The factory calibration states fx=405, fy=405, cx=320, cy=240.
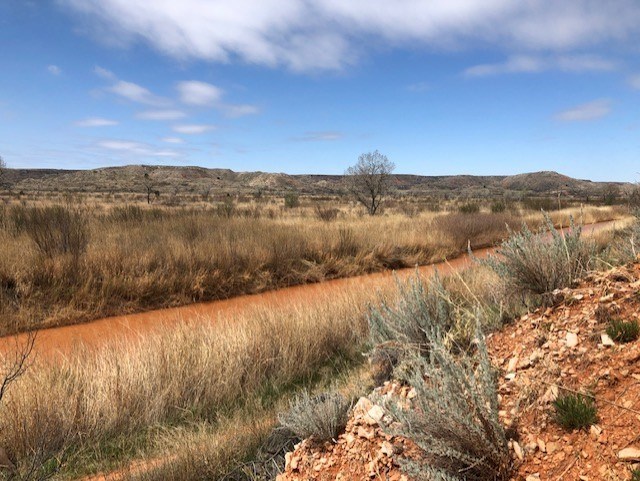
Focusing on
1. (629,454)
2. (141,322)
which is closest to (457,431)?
(629,454)

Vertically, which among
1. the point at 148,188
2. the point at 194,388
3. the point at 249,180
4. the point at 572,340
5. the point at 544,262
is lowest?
the point at 194,388

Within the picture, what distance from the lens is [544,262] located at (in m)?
3.91

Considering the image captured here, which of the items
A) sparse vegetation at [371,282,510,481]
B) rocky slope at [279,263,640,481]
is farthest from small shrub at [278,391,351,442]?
sparse vegetation at [371,282,510,481]

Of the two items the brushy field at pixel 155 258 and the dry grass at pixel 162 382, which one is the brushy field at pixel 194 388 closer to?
the dry grass at pixel 162 382

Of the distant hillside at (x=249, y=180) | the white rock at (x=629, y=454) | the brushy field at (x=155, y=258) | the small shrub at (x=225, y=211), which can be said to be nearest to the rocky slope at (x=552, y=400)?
the white rock at (x=629, y=454)

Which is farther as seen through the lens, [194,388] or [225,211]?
[225,211]

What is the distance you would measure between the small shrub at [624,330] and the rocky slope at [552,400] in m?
0.06

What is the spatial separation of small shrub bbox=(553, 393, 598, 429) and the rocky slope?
0.04 m

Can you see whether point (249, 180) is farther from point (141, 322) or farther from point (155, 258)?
point (141, 322)

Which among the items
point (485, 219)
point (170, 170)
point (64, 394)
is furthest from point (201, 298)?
point (170, 170)

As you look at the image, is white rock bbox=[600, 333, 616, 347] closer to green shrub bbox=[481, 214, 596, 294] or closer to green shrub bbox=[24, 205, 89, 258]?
green shrub bbox=[481, 214, 596, 294]

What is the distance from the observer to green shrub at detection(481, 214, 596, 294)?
3869 mm

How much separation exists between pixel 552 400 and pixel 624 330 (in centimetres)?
81

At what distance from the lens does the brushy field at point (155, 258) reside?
7891 mm
